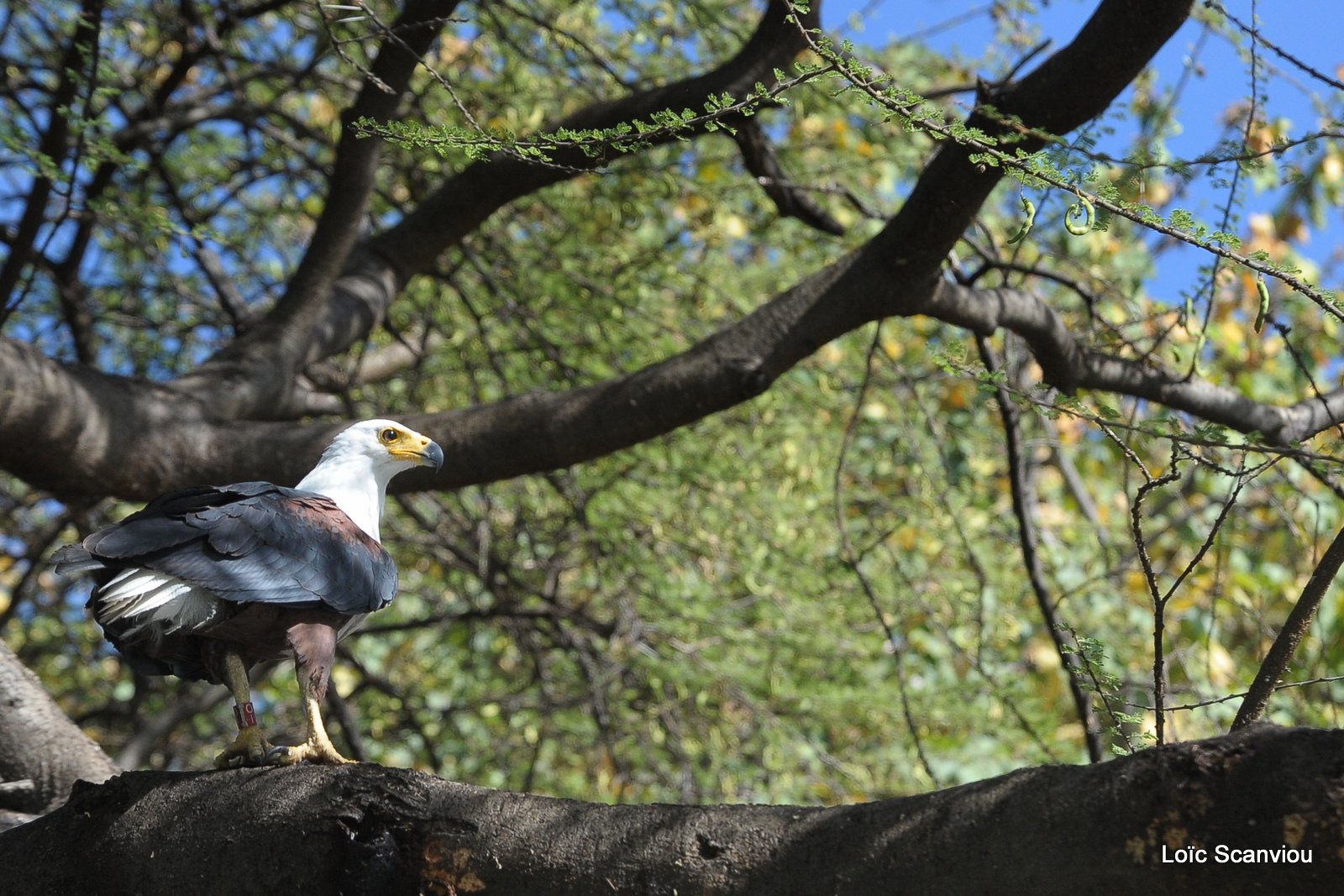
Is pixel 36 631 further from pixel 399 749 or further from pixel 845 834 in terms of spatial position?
pixel 845 834

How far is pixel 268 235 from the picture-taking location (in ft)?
20.6

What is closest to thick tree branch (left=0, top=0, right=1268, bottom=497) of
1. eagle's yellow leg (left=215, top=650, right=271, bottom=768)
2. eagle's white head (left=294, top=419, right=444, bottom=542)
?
eagle's white head (left=294, top=419, right=444, bottom=542)

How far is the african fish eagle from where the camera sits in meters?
2.39

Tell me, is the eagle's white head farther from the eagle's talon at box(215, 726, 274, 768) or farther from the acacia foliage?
the acacia foliage

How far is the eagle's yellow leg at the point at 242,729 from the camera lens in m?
2.58

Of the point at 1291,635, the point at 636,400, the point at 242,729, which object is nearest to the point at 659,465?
the point at 636,400

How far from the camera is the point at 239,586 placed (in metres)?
2.43

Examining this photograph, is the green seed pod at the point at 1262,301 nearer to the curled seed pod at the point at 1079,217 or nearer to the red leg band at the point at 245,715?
the curled seed pod at the point at 1079,217

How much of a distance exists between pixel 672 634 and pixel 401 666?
2.96 metres

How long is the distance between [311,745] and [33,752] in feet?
2.57

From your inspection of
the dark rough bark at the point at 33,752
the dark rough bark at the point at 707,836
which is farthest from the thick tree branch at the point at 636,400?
the dark rough bark at the point at 707,836

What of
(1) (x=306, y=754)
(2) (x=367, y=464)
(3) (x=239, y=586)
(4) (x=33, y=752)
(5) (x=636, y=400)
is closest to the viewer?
(3) (x=239, y=586)

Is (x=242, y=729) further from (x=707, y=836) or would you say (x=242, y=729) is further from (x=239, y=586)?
(x=707, y=836)

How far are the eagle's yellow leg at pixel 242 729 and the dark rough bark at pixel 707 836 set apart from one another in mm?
394
